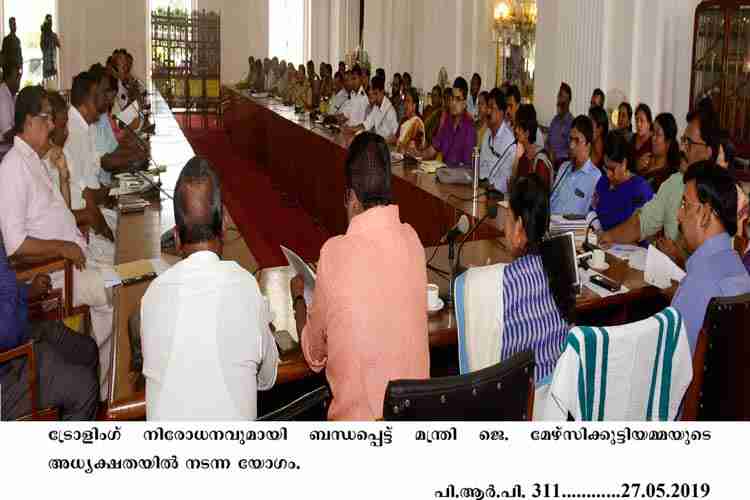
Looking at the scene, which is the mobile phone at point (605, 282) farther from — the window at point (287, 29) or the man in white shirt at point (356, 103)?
the window at point (287, 29)

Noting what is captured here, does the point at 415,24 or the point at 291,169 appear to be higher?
the point at 415,24

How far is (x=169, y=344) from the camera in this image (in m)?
1.71

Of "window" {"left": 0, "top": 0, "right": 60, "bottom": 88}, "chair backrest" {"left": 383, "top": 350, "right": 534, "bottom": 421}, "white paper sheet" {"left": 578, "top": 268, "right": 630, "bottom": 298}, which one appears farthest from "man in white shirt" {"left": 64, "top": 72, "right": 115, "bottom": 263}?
"window" {"left": 0, "top": 0, "right": 60, "bottom": 88}

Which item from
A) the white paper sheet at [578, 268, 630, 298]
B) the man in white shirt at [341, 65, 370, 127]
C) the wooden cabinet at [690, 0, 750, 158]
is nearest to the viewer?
the white paper sheet at [578, 268, 630, 298]

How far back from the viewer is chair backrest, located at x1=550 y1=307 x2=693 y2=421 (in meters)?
1.93

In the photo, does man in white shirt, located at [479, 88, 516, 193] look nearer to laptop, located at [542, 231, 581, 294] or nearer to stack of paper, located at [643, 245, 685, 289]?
stack of paper, located at [643, 245, 685, 289]

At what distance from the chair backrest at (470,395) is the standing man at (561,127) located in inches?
217

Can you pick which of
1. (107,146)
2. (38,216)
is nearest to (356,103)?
(107,146)

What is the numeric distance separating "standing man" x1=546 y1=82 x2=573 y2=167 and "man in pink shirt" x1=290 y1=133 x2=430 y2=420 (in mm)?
5244

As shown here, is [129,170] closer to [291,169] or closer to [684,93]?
[291,169]

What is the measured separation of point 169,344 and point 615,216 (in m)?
2.59

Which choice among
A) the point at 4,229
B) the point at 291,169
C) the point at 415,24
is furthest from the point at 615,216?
the point at 415,24

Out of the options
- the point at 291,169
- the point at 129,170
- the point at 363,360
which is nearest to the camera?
the point at 363,360

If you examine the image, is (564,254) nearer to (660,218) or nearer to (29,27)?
(660,218)
